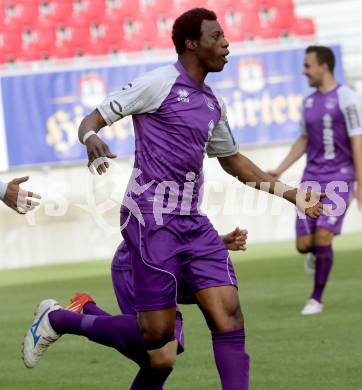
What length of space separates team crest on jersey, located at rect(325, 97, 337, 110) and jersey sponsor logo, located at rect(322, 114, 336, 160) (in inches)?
3.2

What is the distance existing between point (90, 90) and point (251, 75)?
2.98 m

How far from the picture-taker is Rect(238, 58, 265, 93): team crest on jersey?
70.4 ft

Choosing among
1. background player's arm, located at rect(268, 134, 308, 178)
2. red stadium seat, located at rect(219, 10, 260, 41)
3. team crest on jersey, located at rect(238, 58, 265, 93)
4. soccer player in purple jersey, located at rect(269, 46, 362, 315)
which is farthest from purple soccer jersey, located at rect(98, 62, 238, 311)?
red stadium seat, located at rect(219, 10, 260, 41)

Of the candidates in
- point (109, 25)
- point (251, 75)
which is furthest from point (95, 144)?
point (109, 25)

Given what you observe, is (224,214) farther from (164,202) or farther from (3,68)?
(164,202)

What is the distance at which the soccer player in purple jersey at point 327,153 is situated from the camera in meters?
11.1

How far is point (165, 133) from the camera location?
6176 mm

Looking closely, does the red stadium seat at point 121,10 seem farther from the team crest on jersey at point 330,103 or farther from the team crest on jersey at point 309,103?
the team crest on jersey at point 330,103

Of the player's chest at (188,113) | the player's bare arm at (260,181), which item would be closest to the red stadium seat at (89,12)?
the player's bare arm at (260,181)

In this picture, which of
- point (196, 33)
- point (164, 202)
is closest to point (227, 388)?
point (164, 202)

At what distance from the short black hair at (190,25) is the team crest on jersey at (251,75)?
49.8 feet

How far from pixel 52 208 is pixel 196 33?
14.5m

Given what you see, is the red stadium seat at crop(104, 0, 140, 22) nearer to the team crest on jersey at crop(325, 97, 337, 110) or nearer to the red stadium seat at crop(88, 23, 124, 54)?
the red stadium seat at crop(88, 23, 124, 54)

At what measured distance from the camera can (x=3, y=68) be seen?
21703 mm
